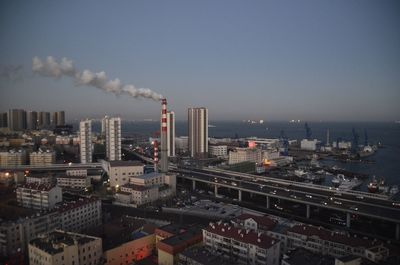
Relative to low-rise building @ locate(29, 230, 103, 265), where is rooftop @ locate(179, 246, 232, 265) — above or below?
below

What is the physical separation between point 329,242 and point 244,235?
4.05ft

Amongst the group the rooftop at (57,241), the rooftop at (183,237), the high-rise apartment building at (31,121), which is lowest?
the rooftop at (183,237)

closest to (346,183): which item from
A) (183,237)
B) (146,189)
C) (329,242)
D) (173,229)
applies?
(146,189)

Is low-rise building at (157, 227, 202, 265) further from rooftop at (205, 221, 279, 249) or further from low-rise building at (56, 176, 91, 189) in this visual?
low-rise building at (56, 176, 91, 189)

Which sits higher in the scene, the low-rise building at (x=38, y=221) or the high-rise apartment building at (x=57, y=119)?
the high-rise apartment building at (x=57, y=119)

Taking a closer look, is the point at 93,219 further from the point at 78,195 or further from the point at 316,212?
the point at 316,212

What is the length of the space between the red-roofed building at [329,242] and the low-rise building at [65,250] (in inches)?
114

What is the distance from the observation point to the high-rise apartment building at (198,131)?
17906 millimetres

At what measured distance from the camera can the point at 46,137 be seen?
59.9 ft

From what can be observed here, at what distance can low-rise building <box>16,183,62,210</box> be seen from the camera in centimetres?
712

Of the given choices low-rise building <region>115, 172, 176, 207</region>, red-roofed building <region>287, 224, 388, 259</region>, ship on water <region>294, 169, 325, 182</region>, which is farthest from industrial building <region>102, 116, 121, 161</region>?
red-roofed building <region>287, 224, 388, 259</region>

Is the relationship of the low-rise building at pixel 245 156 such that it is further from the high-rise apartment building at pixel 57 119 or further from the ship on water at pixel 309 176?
the high-rise apartment building at pixel 57 119

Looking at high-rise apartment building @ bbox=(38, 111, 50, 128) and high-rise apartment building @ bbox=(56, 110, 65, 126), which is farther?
high-rise apartment building @ bbox=(56, 110, 65, 126)

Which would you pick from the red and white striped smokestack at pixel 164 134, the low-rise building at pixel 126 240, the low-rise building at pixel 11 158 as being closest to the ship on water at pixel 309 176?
the red and white striped smokestack at pixel 164 134
